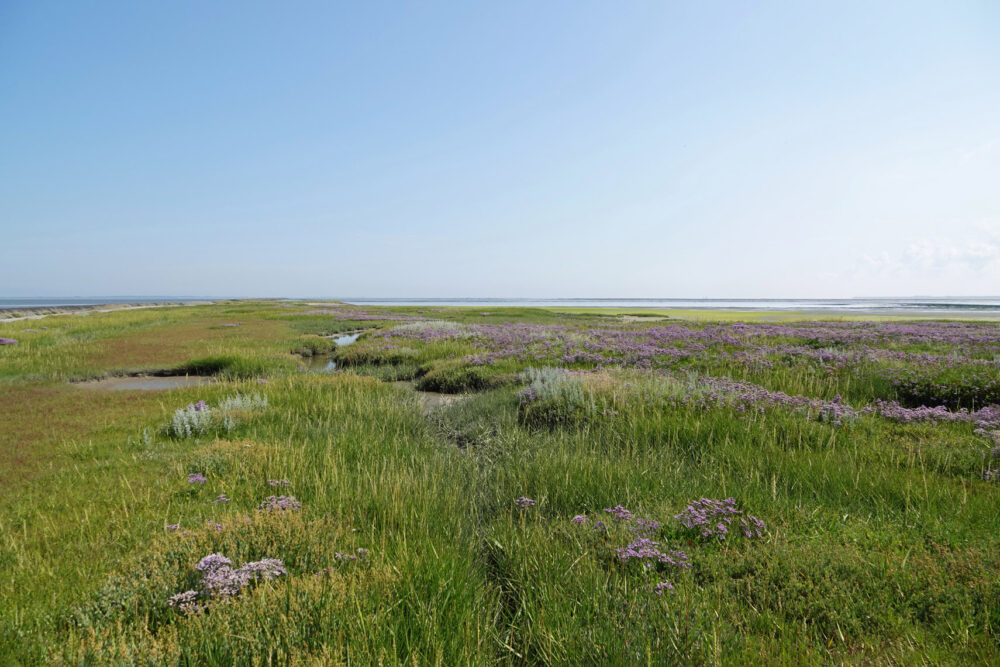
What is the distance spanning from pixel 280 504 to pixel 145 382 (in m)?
14.2

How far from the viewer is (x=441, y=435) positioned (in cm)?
847

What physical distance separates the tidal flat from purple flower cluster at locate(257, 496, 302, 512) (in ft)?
0.08

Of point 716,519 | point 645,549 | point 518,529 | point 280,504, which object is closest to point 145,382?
point 280,504

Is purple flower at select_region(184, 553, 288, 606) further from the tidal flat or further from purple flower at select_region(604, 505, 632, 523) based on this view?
purple flower at select_region(604, 505, 632, 523)

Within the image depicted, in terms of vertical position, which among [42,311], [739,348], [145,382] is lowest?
[145,382]

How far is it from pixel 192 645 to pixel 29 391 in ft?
43.4

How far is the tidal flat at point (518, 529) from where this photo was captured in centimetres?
267

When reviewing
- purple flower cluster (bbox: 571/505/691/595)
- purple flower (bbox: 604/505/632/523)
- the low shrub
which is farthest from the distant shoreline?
purple flower cluster (bbox: 571/505/691/595)

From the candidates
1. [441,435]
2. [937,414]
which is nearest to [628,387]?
[441,435]

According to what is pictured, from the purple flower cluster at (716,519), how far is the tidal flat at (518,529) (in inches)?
1.5

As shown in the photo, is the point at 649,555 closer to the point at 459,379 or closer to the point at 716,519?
the point at 716,519

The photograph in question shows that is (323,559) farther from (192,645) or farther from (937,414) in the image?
(937,414)

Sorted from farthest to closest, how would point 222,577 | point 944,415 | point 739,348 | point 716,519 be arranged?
1. point 739,348
2. point 944,415
3. point 716,519
4. point 222,577

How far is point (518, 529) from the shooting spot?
4305 millimetres
